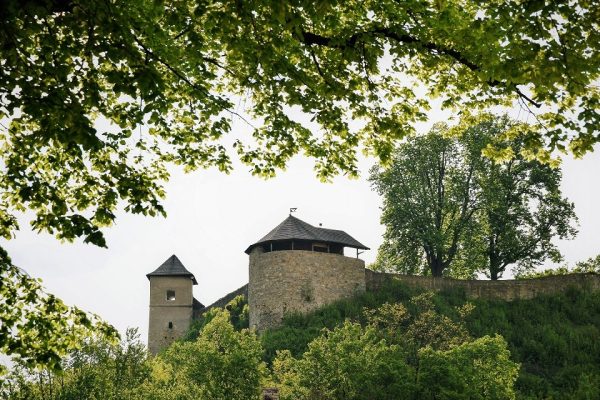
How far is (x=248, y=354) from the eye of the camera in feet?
83.1

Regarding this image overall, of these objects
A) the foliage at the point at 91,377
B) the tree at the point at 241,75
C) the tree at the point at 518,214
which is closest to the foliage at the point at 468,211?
the tree at the point at 518,214

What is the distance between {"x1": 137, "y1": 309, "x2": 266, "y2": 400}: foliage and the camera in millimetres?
23828

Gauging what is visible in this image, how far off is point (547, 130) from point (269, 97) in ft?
13.2

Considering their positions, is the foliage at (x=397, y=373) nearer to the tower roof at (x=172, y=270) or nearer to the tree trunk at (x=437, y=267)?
the tree trunk at (x=437, y=267)

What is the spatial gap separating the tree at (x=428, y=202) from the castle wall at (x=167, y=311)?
42.2 feet

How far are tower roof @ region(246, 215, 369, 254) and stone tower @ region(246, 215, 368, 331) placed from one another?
0.06 metres

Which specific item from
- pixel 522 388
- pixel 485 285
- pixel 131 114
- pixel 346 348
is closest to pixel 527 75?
pixel 131 114

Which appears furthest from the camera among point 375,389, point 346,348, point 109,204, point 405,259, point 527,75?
point 405,259

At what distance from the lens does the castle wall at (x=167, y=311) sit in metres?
41.4

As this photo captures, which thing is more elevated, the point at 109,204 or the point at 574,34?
the point at 574,34

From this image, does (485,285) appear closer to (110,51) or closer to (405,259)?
(405,259)

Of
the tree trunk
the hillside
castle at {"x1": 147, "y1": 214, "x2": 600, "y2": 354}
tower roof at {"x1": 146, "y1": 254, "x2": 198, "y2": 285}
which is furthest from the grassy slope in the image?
tower roof at {"x1": 146, "y1": 254, "x2": 198, "y2": 285}

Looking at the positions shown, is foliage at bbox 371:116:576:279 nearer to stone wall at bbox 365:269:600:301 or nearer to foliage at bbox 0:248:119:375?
stone wall at bbox 365:269:600:301

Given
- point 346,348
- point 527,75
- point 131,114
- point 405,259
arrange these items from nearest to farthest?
point 527,75 < point 131,114 < point 346,348 < point 405,259
